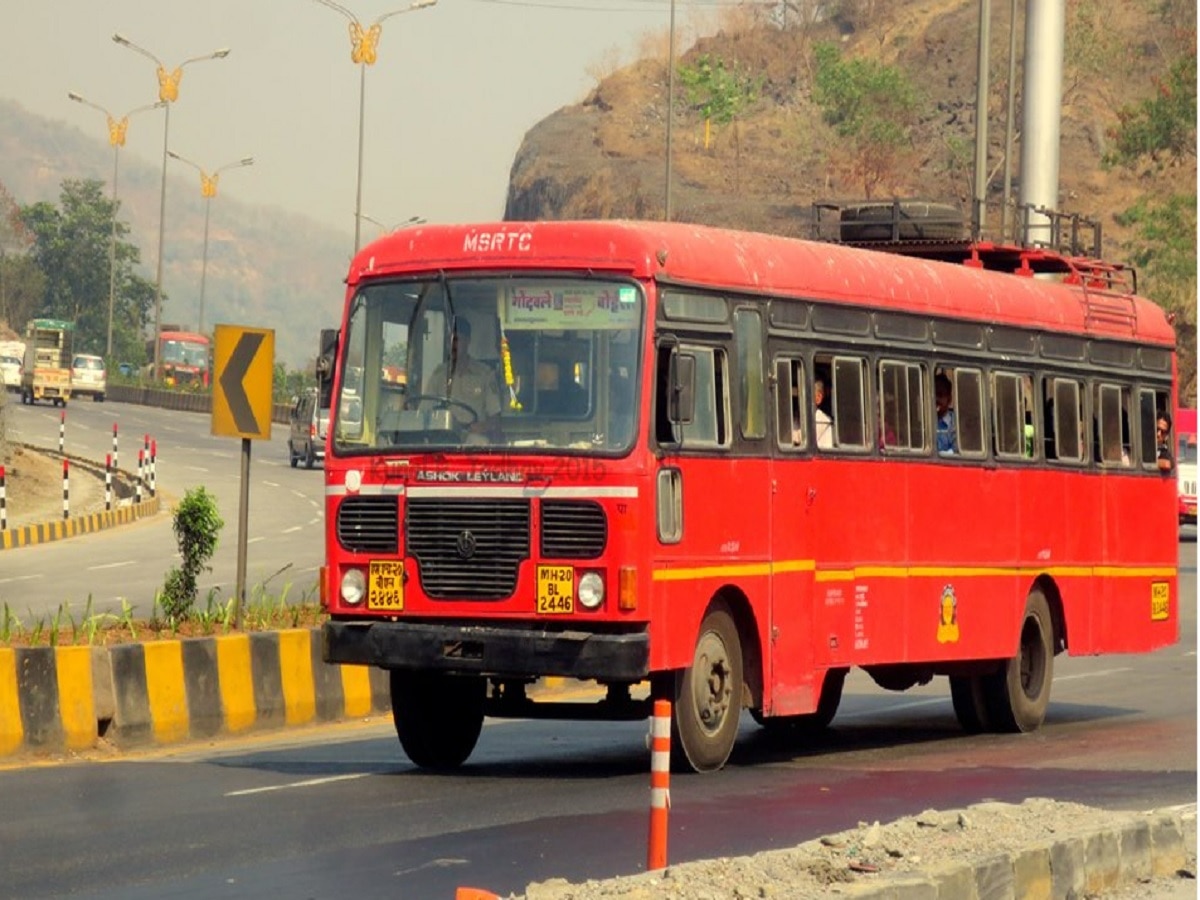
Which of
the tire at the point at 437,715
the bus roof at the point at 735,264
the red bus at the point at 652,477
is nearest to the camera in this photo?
the red bus at the point at 652,477

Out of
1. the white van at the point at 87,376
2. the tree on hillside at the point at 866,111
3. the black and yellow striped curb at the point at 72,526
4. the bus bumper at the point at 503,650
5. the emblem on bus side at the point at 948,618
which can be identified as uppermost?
the tree on hillside at the point at 866,111

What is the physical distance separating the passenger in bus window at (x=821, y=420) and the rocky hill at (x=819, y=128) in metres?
97.5

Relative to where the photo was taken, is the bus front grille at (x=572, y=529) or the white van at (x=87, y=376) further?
the white van at (x=87, y=376)

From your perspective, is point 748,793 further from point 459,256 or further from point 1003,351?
point 1003,351

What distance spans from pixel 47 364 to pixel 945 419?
258 ft

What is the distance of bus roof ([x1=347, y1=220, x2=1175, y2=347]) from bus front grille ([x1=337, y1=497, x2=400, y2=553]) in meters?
1.33

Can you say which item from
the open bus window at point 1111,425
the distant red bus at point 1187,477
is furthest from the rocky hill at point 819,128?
the open bus window at point 1111,425

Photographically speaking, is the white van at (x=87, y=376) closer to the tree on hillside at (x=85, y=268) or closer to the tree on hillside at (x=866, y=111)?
the tree on hillside at (x=866, y=111)

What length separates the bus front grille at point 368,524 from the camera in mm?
14047

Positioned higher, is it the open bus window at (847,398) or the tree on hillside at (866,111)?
the tree on hillside at (866,111)

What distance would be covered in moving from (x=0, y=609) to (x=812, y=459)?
1359 cm

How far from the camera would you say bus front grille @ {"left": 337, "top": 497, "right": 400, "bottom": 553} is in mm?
14047

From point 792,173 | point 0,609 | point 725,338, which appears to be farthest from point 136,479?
point 792,173

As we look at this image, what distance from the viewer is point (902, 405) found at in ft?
55.0
